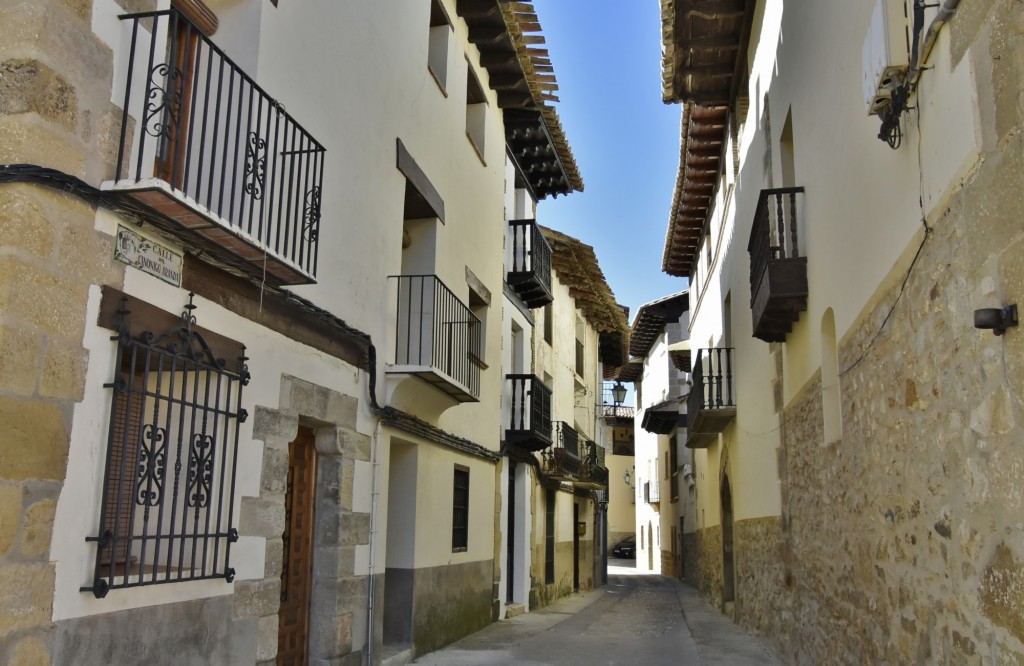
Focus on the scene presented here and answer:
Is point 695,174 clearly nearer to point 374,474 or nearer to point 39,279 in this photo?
point 374,474

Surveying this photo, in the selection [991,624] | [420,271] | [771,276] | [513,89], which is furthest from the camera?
[513,89]

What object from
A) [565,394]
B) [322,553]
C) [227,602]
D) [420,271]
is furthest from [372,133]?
[565,394]

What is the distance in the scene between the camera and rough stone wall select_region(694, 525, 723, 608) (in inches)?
647

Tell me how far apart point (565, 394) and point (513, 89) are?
8.32 meters

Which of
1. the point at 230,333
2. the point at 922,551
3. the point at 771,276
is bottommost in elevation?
the point at 922,551

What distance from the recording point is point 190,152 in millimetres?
4926

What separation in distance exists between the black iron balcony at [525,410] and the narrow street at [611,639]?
2711 millimetres

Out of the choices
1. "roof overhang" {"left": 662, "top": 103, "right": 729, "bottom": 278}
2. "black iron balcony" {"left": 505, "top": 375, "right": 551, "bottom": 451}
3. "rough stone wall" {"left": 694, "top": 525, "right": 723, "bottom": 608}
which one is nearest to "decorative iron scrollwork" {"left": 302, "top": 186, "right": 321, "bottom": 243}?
"black iron balcony" {"left": 505, "top": 375, "right": 551, "bottom": 451}

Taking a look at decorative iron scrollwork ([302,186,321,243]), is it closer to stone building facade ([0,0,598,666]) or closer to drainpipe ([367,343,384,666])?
stone building facade ([0,0,598,666])

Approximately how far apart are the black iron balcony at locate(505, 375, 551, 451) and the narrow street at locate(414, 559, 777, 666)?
271 cm

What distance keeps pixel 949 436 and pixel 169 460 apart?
164 inches

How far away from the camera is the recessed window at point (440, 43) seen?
10.8 meters

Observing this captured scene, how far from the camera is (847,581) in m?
6.46

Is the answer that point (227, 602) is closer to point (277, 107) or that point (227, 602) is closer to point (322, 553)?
point (322, 553)
